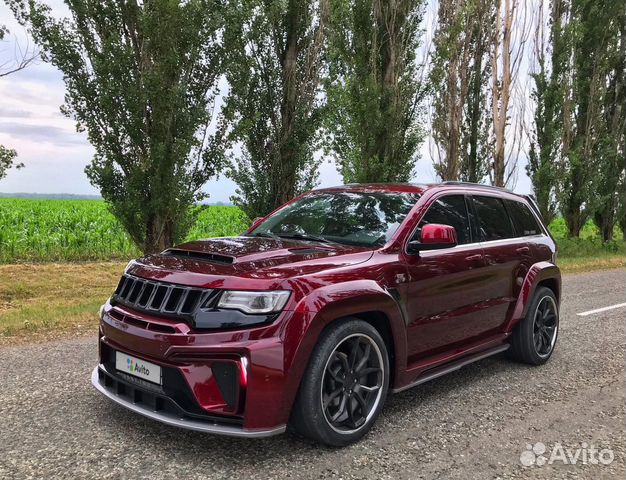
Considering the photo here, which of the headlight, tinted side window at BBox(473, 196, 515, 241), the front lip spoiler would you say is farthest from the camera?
Answer: tinted side window at BBox(473, 196, 515, 241)

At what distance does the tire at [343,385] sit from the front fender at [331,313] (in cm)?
8

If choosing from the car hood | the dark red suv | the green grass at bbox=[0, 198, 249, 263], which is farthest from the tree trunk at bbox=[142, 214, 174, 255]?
the car hood

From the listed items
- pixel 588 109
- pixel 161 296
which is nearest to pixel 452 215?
pixel 161 296

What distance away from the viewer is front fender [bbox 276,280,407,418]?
320cm

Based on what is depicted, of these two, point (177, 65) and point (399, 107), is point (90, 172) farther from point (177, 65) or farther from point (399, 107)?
point (399, 107)

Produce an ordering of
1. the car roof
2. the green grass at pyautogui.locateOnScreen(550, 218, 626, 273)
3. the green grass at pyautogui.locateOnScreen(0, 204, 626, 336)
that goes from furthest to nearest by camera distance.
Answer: the green grass at pyautogui.locateOnScreen(550, 218, 626, 273) → the green grass at pyautogui.locateOnScreen(0, 204, 626, 336) → the car roof

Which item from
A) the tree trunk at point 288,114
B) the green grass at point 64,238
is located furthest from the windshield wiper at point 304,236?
the tree trunk at point 288,114

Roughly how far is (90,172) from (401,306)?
21.4ft

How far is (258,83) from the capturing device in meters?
12.0

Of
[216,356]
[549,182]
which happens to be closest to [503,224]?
[216,356]

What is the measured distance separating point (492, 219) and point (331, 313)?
2.46 m

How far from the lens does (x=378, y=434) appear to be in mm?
3744

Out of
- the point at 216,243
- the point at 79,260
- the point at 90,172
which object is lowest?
the point at 79,260

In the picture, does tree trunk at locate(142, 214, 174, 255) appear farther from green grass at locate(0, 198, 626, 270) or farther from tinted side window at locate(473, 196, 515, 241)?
tinted side window at locate(473, 196, 515, 241)
